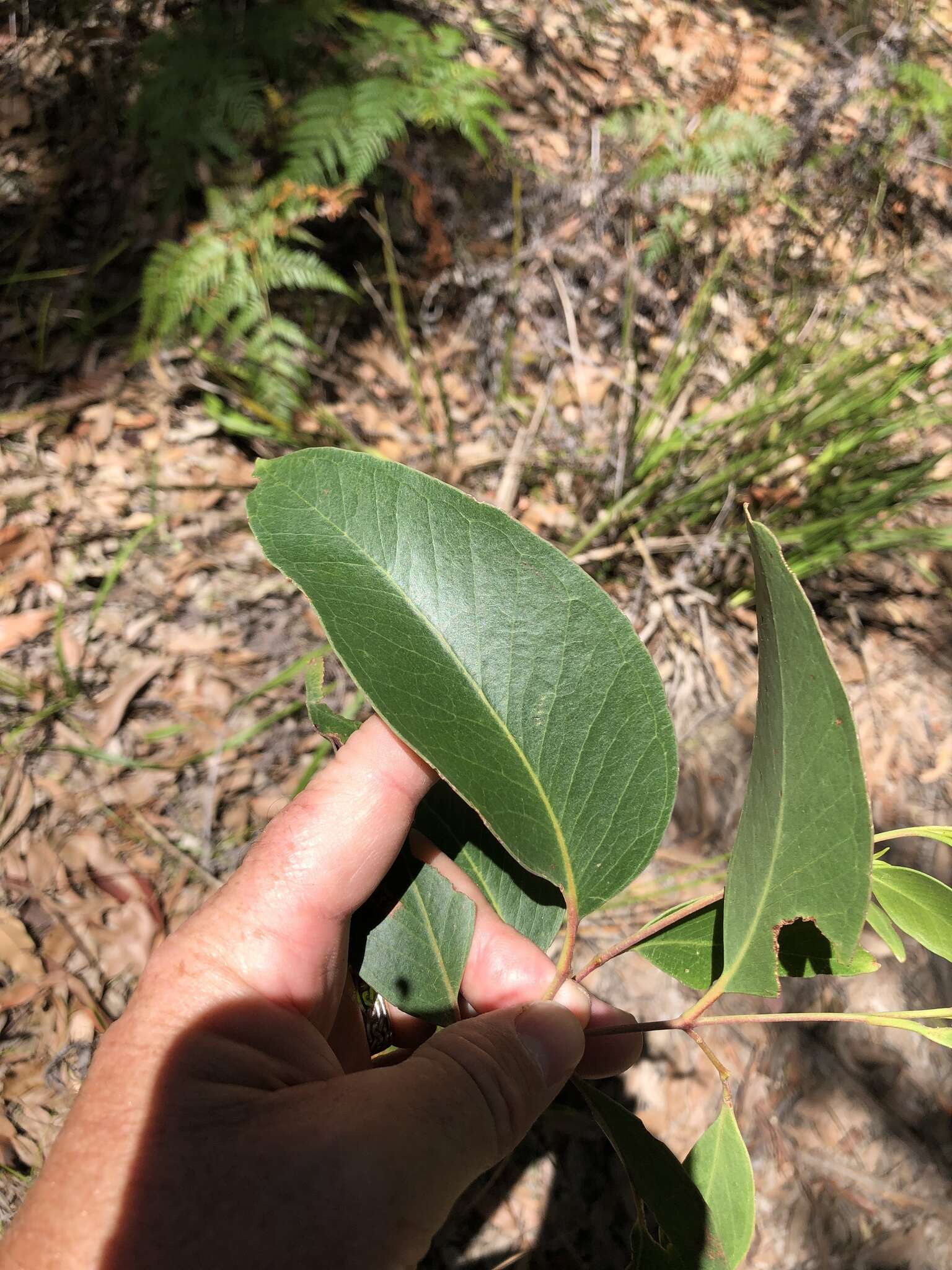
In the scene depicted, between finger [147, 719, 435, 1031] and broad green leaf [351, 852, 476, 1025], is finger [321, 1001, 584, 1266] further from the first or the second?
finger [147, 719, 435, 1031]

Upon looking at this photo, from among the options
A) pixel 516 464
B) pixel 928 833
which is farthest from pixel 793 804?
pixel 516 464

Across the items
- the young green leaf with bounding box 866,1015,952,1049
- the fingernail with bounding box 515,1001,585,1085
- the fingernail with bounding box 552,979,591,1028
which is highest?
the young green leaf with bounding box 866,1015,952,1049

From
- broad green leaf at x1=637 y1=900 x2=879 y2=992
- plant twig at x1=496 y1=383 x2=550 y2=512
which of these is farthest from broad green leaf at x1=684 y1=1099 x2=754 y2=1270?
plant twig at x1=496 y1=383 x2=550 y2=512

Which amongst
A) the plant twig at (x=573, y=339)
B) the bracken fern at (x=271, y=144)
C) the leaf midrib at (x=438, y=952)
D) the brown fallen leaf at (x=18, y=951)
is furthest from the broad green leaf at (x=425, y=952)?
the plant twig at (x=573, y=339)

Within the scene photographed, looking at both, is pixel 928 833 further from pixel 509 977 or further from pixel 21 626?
pixel 21 626

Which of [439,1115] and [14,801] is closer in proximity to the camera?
[439,1115]

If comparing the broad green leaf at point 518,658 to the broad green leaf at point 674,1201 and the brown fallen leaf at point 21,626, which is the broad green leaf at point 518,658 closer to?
the broad green leaf at point 674,1201
